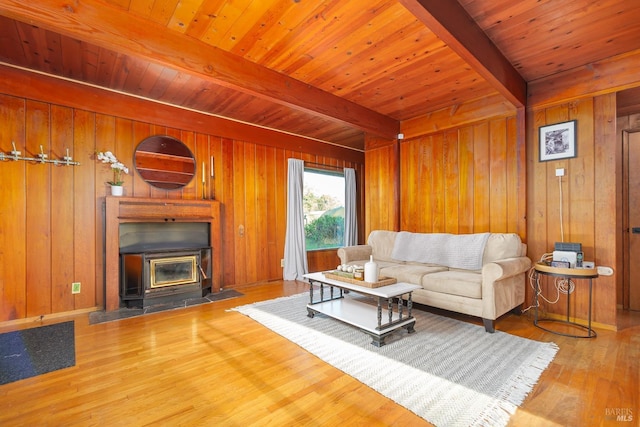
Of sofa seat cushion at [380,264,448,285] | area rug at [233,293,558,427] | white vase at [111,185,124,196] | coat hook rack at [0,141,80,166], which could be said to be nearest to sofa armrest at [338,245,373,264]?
sofa seat cushion at [380,264,448,285]

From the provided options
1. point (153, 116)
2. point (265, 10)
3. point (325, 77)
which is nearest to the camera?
point (265, 10)

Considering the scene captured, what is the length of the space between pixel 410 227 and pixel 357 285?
6.43 ft

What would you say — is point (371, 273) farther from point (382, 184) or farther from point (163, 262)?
point (163, 262)

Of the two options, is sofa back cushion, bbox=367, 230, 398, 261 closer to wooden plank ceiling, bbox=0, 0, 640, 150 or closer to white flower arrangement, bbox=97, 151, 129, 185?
wooden plank ceiling, bbox=0, 0, 640, 150

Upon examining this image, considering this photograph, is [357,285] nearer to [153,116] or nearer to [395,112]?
[395,112]

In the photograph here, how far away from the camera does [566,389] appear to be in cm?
177

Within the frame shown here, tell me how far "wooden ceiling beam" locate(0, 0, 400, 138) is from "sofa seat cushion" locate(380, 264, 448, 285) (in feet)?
6.34

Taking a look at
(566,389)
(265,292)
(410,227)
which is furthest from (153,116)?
(566,389)

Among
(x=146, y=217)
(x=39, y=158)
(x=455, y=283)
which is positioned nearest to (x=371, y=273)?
(x=455, y=283)

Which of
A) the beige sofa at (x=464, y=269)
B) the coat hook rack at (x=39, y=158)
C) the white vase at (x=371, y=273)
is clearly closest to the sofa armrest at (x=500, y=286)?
the beige sofa at (x=464, y=269)

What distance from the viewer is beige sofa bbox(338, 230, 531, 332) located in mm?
2656

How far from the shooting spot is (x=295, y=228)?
5.04m

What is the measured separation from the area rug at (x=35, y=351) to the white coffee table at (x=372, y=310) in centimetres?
204

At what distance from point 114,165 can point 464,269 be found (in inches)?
164
